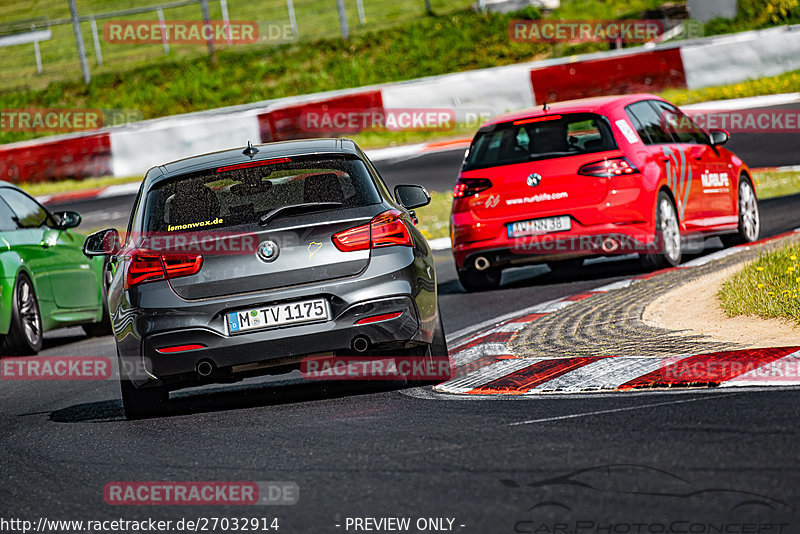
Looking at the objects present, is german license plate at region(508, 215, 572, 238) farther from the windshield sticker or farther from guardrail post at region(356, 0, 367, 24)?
guardrail post at region(356, 0, 367, 24)

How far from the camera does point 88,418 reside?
812cm

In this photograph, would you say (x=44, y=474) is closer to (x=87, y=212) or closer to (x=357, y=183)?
(x=357, y=183)

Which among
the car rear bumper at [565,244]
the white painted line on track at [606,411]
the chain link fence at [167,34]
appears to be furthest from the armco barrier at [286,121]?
the white painted line on track at [606,411]

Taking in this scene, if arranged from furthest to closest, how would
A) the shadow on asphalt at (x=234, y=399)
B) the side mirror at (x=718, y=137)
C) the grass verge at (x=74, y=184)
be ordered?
the grass verge at (x=74, y=184), the side mirror at (x=718, y=137), the shadow on asphalt at (x=234, y=399)

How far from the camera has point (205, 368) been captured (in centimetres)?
727

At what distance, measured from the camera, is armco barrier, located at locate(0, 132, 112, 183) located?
87.6ft

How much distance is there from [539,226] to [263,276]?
17.1 feet

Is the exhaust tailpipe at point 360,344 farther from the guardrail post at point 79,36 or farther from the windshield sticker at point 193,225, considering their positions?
the guardrail post at point 79,36

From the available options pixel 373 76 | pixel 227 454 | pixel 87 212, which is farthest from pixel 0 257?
pixel 373 76

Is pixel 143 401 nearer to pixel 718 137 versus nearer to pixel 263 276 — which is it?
pixel 263 276

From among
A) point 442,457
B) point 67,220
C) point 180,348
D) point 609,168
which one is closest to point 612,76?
point 609,168

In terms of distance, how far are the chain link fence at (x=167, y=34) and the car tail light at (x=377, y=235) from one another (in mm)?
25952

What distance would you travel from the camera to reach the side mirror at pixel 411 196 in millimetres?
8453

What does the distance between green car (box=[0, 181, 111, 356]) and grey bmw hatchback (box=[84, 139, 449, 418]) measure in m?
4.35
